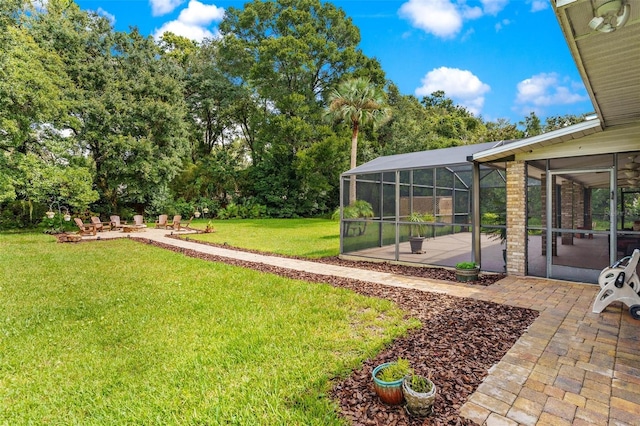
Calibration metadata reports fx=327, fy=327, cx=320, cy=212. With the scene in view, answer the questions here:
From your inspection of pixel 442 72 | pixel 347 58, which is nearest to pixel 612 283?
pixel 347 58

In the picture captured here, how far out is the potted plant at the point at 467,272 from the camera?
633cm

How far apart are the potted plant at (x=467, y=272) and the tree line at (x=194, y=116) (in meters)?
11.9

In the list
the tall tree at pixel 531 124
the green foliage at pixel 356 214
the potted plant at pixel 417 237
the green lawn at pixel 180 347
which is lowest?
the green lawn at pixel 180 347

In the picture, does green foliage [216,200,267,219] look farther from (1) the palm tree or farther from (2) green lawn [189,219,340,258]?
(1) the palm tree

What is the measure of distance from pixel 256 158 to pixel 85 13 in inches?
522

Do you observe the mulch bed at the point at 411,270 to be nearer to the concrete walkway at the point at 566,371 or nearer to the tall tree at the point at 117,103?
the concrete walkway at the point at 566,371

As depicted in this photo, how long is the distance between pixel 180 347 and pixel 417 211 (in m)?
8.53

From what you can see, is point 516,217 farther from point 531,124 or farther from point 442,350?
point 531,124

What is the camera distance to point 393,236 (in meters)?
8.84

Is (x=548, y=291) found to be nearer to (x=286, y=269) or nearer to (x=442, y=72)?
(x=286, y=269)

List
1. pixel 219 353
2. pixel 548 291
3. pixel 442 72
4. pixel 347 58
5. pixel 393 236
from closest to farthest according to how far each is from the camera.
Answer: pixel 219 353 → pixel 548 291 → pixel 393 236 → pixel 347 58 → pixel 442 72

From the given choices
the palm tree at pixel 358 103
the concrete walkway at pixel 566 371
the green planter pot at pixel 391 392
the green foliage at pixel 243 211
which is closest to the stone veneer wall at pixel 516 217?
the concrete walkway at pixel 566 371

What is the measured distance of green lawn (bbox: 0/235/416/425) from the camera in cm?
259

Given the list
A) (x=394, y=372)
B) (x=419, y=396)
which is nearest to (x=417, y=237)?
(x=394, y=372)
